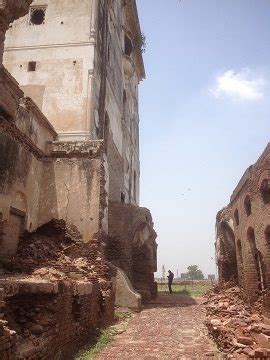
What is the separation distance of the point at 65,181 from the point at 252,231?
6.89m

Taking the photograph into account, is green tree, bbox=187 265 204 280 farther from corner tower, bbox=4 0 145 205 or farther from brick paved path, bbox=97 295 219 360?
brick paved path, bbox=97 295 219 360

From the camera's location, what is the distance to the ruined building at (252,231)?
397 inches

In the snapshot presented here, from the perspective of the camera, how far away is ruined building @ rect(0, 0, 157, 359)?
599 centimetres

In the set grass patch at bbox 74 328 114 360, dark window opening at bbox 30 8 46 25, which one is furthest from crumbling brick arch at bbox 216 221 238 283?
dark window opening at bbox 30 8 46 25

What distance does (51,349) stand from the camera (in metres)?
5.50

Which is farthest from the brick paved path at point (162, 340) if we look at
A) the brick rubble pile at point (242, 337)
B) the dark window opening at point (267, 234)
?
the dark window opening at point (267, 234)

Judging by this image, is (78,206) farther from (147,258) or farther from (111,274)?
(147,258)

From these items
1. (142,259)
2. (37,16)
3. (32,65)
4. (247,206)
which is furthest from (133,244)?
(37,16)

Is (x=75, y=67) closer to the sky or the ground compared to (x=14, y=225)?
closer to the sky

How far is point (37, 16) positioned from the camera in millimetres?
17797

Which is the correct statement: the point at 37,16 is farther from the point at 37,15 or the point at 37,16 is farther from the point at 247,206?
the point at 247,206

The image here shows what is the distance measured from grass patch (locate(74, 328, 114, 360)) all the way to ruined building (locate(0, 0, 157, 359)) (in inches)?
9.6

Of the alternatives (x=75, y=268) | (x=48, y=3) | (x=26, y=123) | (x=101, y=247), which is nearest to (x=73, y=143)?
(x=26, y=123)

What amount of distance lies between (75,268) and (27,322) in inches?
148
